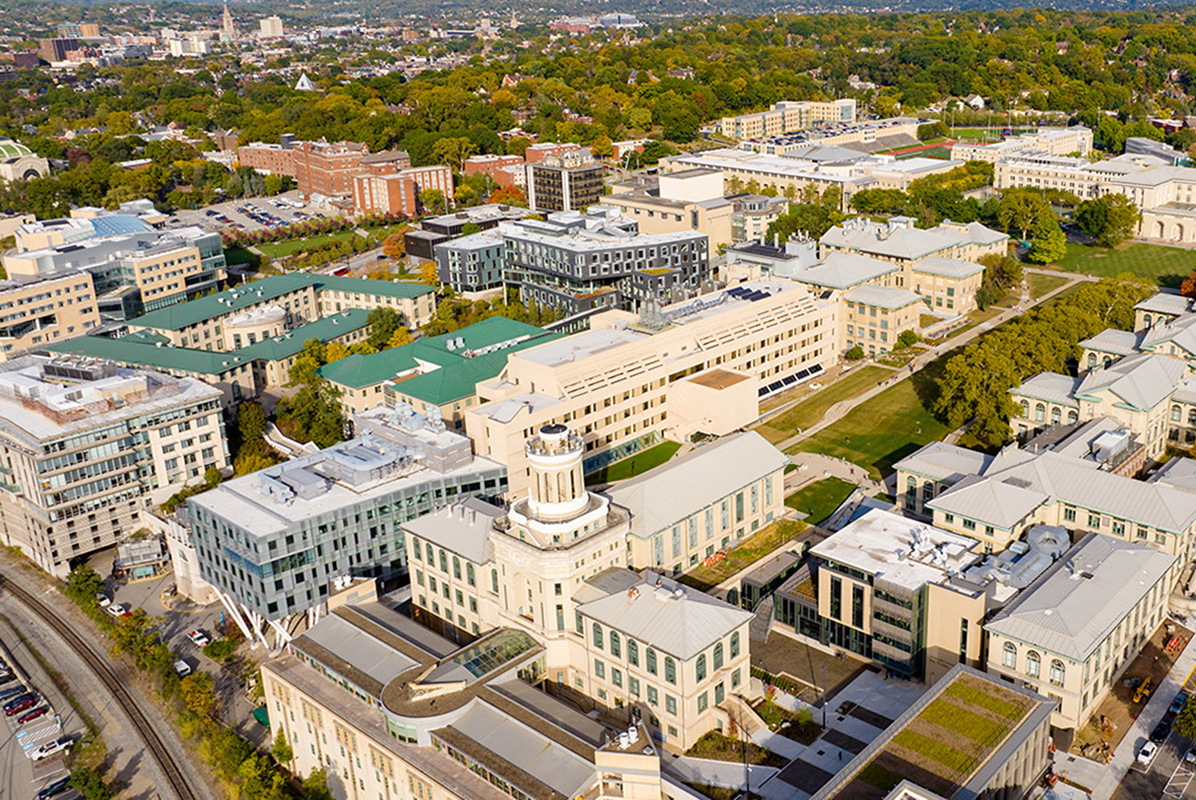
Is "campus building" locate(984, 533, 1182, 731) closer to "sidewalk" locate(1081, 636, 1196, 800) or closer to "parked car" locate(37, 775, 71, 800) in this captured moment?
"sidewalk" locate(1081, 636, 1196, 800)

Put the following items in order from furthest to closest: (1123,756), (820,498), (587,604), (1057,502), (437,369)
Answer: (437,369) → (820,498) → (1057,502) → (587,604) → (1123,756)

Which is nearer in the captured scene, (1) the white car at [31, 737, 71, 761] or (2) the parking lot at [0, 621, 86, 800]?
(2) the parking lot at [0, 621, 86, 800]

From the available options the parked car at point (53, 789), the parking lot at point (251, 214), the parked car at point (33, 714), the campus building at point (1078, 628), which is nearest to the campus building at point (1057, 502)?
the campus building at point (1078, 628)

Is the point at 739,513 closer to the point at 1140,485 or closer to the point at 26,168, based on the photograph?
the point at 1140,485

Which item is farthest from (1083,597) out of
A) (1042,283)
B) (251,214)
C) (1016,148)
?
(1016,148)

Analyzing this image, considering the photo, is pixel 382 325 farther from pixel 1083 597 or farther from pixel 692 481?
pixel 1083 597

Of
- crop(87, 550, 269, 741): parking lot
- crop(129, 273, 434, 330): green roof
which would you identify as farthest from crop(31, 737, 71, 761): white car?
crop(129, 273, 434, 330): green roof
